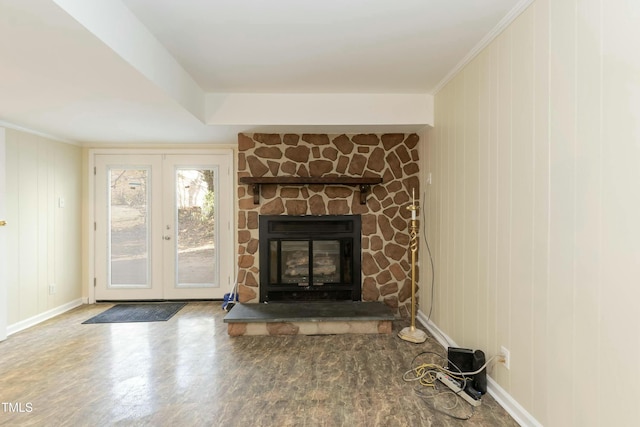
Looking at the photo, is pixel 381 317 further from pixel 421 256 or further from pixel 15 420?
pixel 15 420

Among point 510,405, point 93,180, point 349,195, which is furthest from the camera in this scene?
point 93,180

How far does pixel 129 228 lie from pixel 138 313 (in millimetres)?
1194

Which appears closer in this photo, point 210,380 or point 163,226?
point 210,380

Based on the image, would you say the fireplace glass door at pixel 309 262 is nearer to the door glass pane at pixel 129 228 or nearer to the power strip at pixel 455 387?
the power strip at pixel 455 387

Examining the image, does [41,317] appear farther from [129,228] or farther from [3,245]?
[129,228]

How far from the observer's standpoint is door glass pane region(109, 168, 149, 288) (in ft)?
15.1

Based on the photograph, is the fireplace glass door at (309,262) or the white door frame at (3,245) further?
the fireplace glass door at (309,262)

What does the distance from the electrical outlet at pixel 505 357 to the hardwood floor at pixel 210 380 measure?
11.0 inches

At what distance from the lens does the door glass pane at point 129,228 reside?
4.59 metres

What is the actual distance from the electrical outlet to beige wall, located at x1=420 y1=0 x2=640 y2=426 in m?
0.04

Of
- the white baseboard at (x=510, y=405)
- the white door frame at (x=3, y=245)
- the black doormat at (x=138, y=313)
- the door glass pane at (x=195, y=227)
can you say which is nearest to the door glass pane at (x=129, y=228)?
the black doormat at (x=138, y=313)

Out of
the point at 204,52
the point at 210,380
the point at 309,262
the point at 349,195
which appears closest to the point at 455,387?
the point at 210,380

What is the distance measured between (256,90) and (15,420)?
3094 millimetres

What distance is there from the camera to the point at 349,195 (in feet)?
13.1
